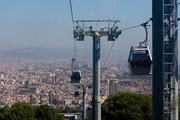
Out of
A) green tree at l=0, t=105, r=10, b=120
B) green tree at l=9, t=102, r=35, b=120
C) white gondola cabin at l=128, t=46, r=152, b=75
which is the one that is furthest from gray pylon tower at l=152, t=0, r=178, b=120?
green tree at l=0, t=105, r=10, b=120

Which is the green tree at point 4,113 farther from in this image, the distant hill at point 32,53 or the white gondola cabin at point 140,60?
the distant hill at point 32,53

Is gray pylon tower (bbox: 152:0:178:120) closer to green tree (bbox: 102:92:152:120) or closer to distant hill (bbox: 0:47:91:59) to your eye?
green tree (bbox: 102:92:152:120)

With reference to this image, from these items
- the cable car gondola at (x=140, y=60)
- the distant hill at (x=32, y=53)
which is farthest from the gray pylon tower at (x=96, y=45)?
the distant hill at (x=32, y=53)

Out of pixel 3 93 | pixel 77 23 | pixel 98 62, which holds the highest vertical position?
pixel 77 23

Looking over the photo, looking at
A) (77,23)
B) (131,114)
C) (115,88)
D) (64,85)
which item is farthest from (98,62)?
(64,85)

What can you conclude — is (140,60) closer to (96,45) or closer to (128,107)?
(96,45)

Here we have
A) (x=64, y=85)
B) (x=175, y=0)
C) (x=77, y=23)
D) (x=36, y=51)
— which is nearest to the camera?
(x=175, y=0)

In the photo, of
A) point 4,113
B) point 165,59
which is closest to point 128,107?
point 4,113

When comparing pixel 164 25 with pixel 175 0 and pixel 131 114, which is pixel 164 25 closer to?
pixel 175 0
